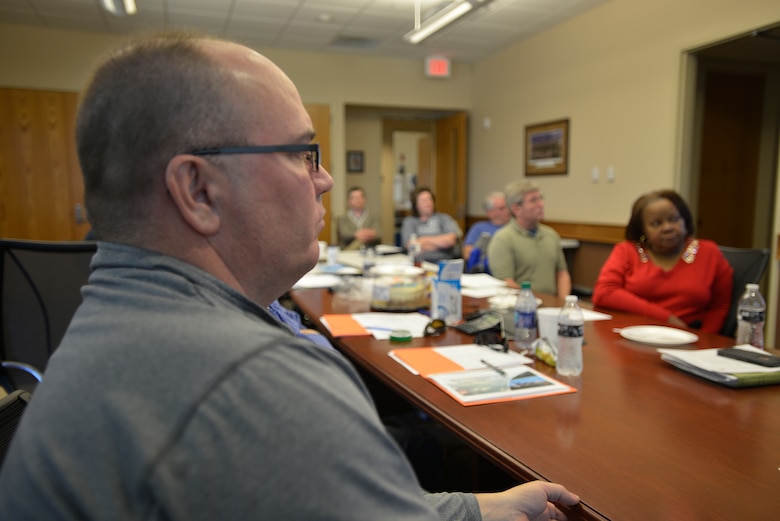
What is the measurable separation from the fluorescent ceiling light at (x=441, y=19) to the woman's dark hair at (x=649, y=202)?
2141mm

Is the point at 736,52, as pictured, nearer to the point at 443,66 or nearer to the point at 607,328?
the point at 443,66

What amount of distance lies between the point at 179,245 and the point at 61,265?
1.55m

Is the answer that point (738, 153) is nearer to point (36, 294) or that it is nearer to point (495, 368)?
point (495, 368)

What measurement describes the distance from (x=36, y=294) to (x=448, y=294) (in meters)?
1.42

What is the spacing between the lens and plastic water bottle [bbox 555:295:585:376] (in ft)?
4.32

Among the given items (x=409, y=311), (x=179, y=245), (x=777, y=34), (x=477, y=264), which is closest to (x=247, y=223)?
(x=179, y=245)

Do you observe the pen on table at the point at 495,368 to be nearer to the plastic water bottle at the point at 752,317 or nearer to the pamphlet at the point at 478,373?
the pamphlet at the point at 478,373

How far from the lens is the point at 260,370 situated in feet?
1.55

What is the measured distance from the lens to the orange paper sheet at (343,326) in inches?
69.9

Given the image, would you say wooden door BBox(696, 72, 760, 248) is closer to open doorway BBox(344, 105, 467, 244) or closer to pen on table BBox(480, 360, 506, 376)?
Answer: open doorway BBox(344, 105, 467, 244)

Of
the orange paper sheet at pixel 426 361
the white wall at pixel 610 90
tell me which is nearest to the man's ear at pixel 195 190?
the orange paper sheet at pixel 426 361

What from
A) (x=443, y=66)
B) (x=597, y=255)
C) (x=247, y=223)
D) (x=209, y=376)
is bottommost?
(x=597, y=255)

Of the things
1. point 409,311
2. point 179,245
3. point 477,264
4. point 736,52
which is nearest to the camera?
point 179,245

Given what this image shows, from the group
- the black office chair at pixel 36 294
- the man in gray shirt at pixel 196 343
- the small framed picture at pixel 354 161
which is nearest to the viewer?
the man in gray shirt at pixel 196 343
